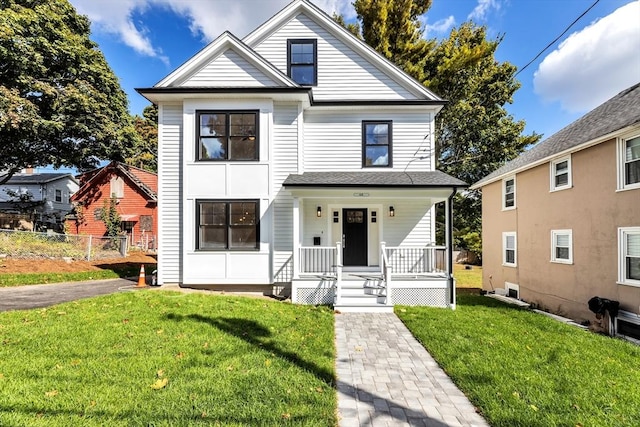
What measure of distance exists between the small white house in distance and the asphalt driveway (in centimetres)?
176

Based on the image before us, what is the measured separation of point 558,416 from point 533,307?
32.1ft

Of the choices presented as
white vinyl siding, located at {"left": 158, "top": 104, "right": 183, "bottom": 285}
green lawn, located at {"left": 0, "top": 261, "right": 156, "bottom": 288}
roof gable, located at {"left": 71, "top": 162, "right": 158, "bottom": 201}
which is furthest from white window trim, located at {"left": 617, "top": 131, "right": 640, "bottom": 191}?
roof gable, located at {"left": 71, "top": 162, "right": 158, "bottom": 201}

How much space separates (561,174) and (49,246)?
20.7 metres

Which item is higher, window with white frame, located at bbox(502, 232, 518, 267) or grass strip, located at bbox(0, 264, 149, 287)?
window with white frame, located at bbox(502, 232, 518, 267)

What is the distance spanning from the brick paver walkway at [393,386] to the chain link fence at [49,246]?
14.9 meters

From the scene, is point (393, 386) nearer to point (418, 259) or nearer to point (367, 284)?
point (367, 284)

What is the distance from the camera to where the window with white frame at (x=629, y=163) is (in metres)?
7.94

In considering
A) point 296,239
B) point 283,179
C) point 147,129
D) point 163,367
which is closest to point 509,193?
point 283,179

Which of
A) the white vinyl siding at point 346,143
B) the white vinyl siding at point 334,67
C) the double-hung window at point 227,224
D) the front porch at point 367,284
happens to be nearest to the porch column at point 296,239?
the front porch at point 367,284

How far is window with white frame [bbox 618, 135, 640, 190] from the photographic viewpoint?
794 cm

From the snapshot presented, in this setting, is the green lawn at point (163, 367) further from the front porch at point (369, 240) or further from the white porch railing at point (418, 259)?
the white porch railing at point (418, 259)

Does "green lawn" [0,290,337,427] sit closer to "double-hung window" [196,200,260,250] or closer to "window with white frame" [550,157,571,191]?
"double-hung window" [196,200,260,250]

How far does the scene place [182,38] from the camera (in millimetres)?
17344

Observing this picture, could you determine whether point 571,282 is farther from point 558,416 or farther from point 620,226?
point 558,416
